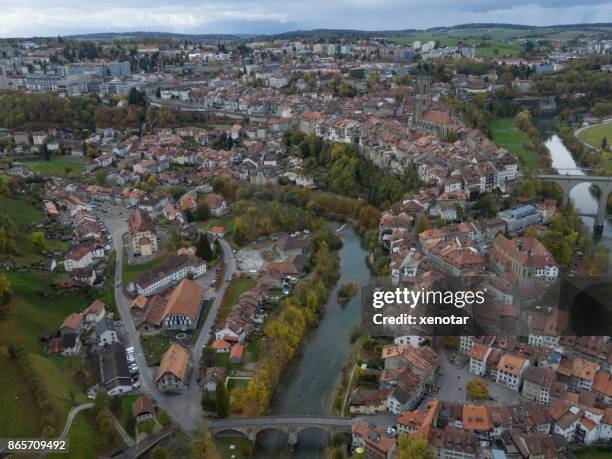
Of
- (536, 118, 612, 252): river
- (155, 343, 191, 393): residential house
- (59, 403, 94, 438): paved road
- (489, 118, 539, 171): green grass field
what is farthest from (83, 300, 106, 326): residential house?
(489, 118, 539, 171): green grass field

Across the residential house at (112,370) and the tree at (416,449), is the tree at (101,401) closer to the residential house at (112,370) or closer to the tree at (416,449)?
the residential house at (112,370)

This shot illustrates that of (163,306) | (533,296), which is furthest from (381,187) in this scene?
(163,306)

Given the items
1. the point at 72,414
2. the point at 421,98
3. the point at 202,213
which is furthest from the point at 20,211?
the point at 421,98

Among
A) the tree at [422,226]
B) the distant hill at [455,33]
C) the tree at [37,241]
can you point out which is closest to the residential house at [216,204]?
the tree at [37,241]

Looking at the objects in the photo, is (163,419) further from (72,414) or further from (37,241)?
(37,241)

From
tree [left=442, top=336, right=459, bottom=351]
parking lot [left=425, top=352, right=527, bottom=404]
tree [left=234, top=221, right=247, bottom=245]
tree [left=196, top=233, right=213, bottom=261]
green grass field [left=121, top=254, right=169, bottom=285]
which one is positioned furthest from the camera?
tree [left=234, top=221, right=247, bottom=245]

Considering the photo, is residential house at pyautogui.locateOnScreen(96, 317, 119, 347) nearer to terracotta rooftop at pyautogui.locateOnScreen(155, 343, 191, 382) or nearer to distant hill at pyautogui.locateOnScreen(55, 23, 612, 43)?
terracotta rooftop at pyautogui.locateOnScreen(155, 343, 191, 382)

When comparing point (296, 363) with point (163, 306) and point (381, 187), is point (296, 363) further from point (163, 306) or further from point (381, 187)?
point (381, 187)
